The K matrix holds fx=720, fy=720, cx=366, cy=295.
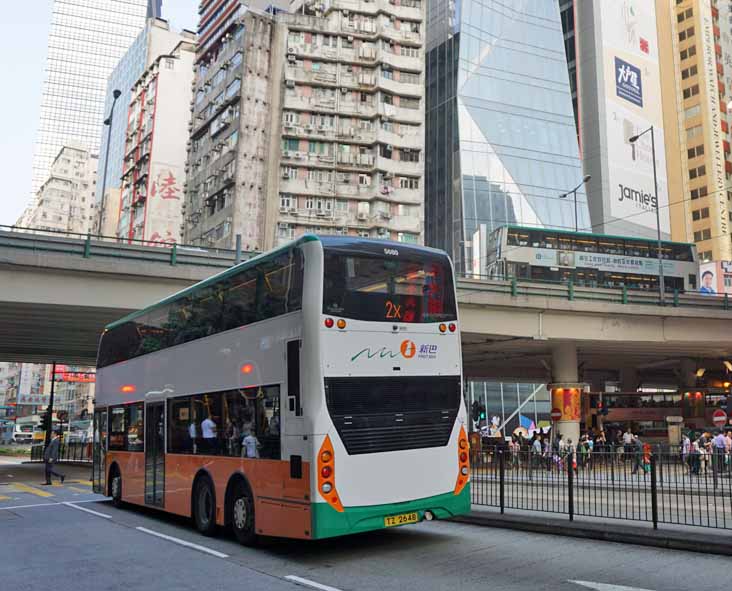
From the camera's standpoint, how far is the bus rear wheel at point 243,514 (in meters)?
10.6

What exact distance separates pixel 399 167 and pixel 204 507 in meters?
55.4

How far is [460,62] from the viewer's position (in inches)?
2869

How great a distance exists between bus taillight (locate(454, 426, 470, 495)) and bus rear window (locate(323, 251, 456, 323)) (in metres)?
1.81

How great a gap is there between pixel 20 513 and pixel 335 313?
1019 cm

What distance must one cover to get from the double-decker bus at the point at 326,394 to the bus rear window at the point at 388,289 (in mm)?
19

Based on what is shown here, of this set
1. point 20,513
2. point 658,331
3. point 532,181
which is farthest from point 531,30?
point 20,513

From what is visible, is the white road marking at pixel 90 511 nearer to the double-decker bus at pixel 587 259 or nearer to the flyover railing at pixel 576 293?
the flyover railing at pixel 576 293

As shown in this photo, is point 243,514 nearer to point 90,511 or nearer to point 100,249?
point 90,511

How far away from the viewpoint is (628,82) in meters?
93.9

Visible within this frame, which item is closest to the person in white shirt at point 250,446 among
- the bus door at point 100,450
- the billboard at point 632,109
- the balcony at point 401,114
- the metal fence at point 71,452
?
the bus door at point 100,450

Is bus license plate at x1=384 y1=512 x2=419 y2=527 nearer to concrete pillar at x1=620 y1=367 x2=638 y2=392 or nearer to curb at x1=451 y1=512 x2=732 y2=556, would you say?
curb at x1=451 y1=512 x2=732 y2=556

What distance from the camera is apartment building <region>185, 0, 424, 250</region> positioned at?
62594mm

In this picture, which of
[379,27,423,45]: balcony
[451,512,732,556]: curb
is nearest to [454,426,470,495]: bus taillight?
[451,512,732,556]: curb

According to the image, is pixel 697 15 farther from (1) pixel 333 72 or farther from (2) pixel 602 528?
(2) pixel 602 528
